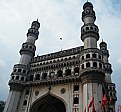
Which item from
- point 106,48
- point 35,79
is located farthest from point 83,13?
point 35,79

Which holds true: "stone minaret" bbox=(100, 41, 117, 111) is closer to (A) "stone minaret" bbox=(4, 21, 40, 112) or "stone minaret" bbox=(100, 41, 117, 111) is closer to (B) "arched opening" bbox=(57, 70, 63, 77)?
(B) "arched opening" bbox=(57, 70, 63, 77)

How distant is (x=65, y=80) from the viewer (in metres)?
36.1

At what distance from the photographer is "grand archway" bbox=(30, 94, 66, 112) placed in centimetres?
3725

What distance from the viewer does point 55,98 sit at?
3716 centimetres

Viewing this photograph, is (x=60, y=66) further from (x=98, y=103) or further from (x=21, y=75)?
(x=98, y=103)

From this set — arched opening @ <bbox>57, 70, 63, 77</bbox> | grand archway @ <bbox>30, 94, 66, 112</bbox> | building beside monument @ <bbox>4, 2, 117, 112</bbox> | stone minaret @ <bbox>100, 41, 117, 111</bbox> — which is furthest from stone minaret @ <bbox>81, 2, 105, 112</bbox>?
stone minaret @ <bbox>100, 41, 117, 111</bbox>

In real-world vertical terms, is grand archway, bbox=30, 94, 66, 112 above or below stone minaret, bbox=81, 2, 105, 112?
below

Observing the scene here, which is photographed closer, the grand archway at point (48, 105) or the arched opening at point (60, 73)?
the grand archway at point (48, 105)

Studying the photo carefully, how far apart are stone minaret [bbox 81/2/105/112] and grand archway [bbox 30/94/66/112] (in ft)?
28.5

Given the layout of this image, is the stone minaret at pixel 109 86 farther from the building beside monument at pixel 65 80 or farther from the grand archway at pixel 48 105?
the grand archway at pixel 48 105

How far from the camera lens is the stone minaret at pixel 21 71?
124 ft

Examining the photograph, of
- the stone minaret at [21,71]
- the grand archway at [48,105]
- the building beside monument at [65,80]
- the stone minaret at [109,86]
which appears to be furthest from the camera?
the stone minaret at [109,86]

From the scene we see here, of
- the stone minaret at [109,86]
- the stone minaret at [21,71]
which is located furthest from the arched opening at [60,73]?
the stone minaret at [109,86]

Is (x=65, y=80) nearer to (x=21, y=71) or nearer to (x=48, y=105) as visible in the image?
(x=48, y=105)
